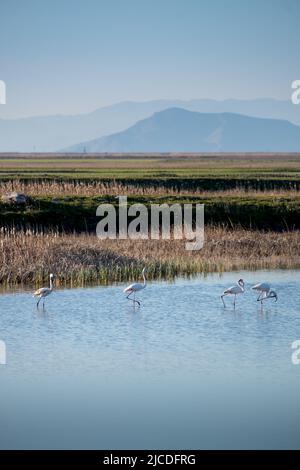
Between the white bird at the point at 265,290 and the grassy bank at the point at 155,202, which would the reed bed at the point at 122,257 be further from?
the white bird at the point at 265,290

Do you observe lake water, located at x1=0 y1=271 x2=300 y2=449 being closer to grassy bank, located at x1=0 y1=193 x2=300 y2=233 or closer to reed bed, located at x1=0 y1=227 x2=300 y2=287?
reed bed, located at x1=0 y1=227 x2=300 y2=287

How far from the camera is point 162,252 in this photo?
26094 mm

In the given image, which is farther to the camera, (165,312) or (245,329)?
(165,312)

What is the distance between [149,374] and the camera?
575 inches

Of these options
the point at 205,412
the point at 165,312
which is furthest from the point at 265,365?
the point at 165,312

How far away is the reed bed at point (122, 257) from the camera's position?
2292cm

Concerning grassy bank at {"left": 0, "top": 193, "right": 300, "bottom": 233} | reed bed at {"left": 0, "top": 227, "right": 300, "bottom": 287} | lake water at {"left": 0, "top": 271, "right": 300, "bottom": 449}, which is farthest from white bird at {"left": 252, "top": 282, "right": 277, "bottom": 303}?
grassy bank at {"left": 0, "top": 193, "right": 300, "bottom": 233}

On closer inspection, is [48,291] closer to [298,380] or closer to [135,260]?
[135,260]

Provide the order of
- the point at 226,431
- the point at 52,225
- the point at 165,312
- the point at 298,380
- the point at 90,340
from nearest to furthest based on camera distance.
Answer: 1. the point at 226,431
2. the point at 298,380
3. the point at 90,340
4. the point at 165,312
5. the point at 52,225

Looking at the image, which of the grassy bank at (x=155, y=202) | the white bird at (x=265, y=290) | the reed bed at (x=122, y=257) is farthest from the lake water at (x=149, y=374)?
the grassy bank at (x=155, y=202)

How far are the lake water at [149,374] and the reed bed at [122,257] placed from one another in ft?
5.75

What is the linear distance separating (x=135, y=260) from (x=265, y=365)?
10109 millimetres

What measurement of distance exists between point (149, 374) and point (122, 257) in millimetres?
10131
